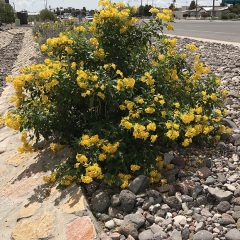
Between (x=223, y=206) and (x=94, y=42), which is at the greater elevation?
(x=94, y=42)

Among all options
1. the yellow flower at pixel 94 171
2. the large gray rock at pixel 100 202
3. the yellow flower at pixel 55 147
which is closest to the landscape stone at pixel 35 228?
the large gray rock at pixel 100 202

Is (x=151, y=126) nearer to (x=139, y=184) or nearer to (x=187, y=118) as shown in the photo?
(x=187, y=118)

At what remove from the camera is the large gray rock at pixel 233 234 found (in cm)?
312

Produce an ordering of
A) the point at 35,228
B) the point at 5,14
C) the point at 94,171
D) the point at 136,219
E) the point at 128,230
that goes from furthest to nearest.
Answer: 1. the point at 5,14
2. the point at 94,171
3. the point at 35,228
4. the point at 136,219
5. the point at 128,230

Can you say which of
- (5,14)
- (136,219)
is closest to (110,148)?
(136,219)

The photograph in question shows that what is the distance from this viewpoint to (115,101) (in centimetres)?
416

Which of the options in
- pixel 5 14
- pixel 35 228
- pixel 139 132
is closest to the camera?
pixel 35 228

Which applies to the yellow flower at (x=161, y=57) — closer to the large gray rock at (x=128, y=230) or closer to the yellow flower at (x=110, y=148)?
the yellow flower at (x=110, y=148)

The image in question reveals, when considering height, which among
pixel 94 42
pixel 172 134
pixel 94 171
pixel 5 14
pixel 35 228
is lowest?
pixel 5 14

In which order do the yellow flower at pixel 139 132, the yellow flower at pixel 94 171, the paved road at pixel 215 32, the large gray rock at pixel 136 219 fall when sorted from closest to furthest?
the large gray rock at pixel 136 219 → the yellow flower at pixel 94 171 → the yellow flower at pixel 139 132 → the paved road at pixel 215 32

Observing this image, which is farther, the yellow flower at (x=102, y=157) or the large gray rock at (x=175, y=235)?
the yellow flower at (x=102, y=157)

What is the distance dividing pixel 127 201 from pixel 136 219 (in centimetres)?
23

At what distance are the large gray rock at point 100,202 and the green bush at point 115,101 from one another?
0.50 feet

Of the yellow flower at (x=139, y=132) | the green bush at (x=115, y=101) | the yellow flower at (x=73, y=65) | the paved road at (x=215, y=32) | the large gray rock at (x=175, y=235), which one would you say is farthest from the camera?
the paved road at (x=215, y=32)
